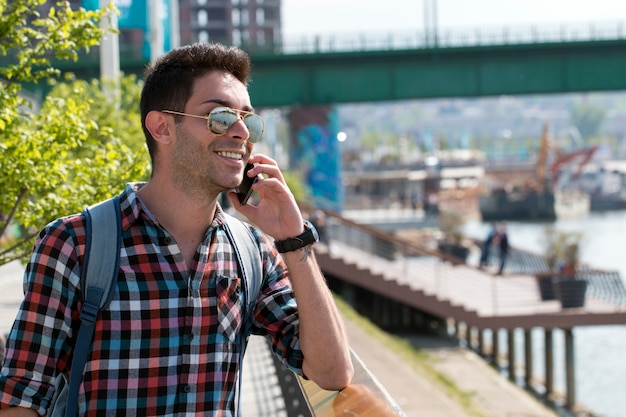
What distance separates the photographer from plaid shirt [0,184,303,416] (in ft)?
9.29

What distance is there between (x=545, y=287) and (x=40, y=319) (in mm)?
25845

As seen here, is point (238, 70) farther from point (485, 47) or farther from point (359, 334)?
point (485, 47)

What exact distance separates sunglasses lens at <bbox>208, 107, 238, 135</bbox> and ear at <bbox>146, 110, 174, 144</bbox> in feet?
0.41

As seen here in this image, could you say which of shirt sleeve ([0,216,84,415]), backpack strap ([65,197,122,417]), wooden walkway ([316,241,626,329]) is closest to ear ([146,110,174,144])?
backpack strap ([65,197,122,417])

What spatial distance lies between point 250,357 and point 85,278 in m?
6.96

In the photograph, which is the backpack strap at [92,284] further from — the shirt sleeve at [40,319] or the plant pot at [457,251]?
the plant pot at [457,251]

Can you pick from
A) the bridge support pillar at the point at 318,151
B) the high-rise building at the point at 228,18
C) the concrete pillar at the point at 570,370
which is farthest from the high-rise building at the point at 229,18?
the concrete pillar at the point at 570,370

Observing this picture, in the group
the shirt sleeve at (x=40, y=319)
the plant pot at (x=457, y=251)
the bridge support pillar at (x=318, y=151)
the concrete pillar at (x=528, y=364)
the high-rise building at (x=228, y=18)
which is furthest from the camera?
the high-rise building at (x=228, y=18)

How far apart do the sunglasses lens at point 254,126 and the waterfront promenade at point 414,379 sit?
3.78 meters

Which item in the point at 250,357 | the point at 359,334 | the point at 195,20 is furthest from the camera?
the point at 195,20

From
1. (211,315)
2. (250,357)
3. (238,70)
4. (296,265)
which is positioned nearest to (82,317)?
(211,315)

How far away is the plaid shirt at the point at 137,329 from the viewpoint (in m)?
2.83

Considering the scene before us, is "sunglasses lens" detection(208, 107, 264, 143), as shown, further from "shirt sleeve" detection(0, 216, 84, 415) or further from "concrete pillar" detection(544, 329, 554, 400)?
"concrete pillar" detection(544, 329, 554, 400)

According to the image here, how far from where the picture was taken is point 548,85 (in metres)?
44.2
